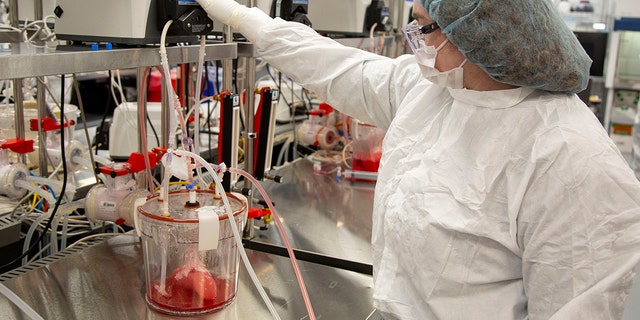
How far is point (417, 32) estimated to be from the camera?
1246 mm

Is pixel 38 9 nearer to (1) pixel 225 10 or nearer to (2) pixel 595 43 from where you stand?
(1) pixel 225 10

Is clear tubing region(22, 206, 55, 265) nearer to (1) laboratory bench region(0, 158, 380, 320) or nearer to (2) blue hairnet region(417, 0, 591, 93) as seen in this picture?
(1) laboratory bench region(0, 158, 380, 320)

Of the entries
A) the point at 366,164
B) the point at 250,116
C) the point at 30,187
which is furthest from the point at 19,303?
the point at 366,164

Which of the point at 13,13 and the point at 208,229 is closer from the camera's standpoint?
the point at 208,229

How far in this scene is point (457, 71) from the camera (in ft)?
3.96

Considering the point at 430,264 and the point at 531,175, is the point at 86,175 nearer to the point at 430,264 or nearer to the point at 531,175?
the point at 430,264

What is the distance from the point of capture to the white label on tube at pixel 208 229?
1.18 metres

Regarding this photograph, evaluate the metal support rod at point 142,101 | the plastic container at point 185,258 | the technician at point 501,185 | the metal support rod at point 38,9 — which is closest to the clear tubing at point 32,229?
the metal support rod at point 142,101

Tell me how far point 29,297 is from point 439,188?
0.96 metres

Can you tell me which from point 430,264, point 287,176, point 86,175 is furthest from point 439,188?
point 86,175

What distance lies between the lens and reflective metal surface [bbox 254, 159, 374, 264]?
1889mm

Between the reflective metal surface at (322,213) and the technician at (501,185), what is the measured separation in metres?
0.58

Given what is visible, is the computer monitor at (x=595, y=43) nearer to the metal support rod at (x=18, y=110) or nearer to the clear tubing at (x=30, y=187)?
the metal support rod at (x=18, y=110)

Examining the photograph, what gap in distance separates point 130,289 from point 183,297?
0.62 ft
